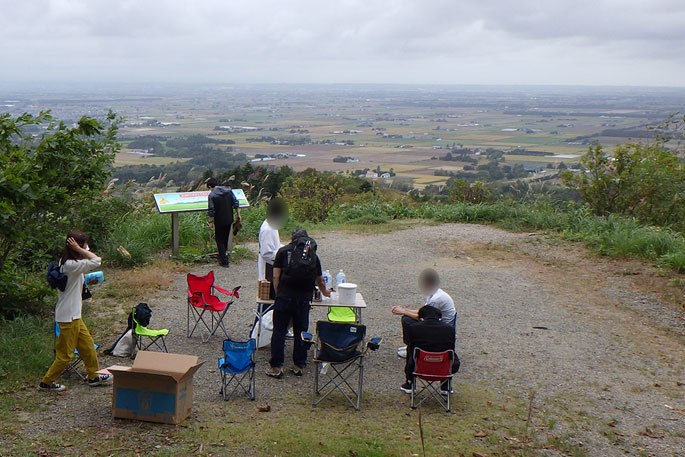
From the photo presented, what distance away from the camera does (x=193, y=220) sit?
12805 mm

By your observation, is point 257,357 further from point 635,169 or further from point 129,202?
point 635,169

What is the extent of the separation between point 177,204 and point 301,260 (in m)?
5.54

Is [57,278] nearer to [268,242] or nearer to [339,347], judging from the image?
[268,242]

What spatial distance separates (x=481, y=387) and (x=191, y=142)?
44383 millimetres

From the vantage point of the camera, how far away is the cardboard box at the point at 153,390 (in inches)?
198

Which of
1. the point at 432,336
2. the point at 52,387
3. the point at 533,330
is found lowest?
the point at 533,330

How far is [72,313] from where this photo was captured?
5531 mm

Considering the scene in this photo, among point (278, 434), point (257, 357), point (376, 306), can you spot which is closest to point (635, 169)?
point (376, 306)

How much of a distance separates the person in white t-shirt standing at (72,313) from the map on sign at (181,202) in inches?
202

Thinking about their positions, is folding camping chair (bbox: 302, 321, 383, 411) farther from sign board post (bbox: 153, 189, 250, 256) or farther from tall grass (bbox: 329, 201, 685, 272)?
tall grass (bbox: 329, 201, 685, 272)

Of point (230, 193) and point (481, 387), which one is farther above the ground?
point (230, 193)

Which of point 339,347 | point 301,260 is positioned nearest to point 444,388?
point 339,347

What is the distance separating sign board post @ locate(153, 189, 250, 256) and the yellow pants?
5077 millimetres

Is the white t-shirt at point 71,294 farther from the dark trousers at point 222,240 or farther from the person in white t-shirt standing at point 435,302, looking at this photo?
the dark trousers at point 222,240
